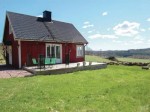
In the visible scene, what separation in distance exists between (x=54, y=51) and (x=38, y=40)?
2.69m

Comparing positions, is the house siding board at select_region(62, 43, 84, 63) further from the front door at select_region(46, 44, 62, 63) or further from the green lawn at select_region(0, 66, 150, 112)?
the green lawn at select_region(0, 66, 150, 112)

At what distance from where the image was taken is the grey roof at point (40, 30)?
63.8ft

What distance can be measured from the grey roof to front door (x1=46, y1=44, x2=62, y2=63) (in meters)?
0.76

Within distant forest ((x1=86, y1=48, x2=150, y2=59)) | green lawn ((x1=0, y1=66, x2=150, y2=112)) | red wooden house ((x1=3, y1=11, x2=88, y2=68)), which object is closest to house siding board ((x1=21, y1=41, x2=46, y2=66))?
red wooden house ((x1=3, y1=11, x2=88, y2=68))

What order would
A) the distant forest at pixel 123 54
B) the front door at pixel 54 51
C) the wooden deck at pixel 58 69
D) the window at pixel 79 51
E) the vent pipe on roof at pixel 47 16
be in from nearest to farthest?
the wooden deck at pixel 58 69
the front door at pixel 54 51
the vent pipe on roof at pixel 47 16
the window at pixel 79 51
the distant forest at pixel 123 54

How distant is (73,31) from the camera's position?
2630 cm

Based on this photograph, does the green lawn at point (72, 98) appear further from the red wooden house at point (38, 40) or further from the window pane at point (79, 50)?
the window pane at point (79, 50)

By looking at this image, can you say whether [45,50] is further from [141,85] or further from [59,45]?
[141,85]

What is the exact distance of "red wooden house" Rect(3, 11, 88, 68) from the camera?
19156 mm

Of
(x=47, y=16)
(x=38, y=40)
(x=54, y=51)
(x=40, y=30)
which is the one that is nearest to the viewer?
(x=38, y=40)

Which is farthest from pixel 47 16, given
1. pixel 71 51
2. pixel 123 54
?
pixel 123 54

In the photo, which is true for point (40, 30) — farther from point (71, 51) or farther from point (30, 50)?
point (71, 51)

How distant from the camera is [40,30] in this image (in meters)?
21.5

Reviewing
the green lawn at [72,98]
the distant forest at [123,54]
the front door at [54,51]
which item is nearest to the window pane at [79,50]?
the front door at [54,51]
